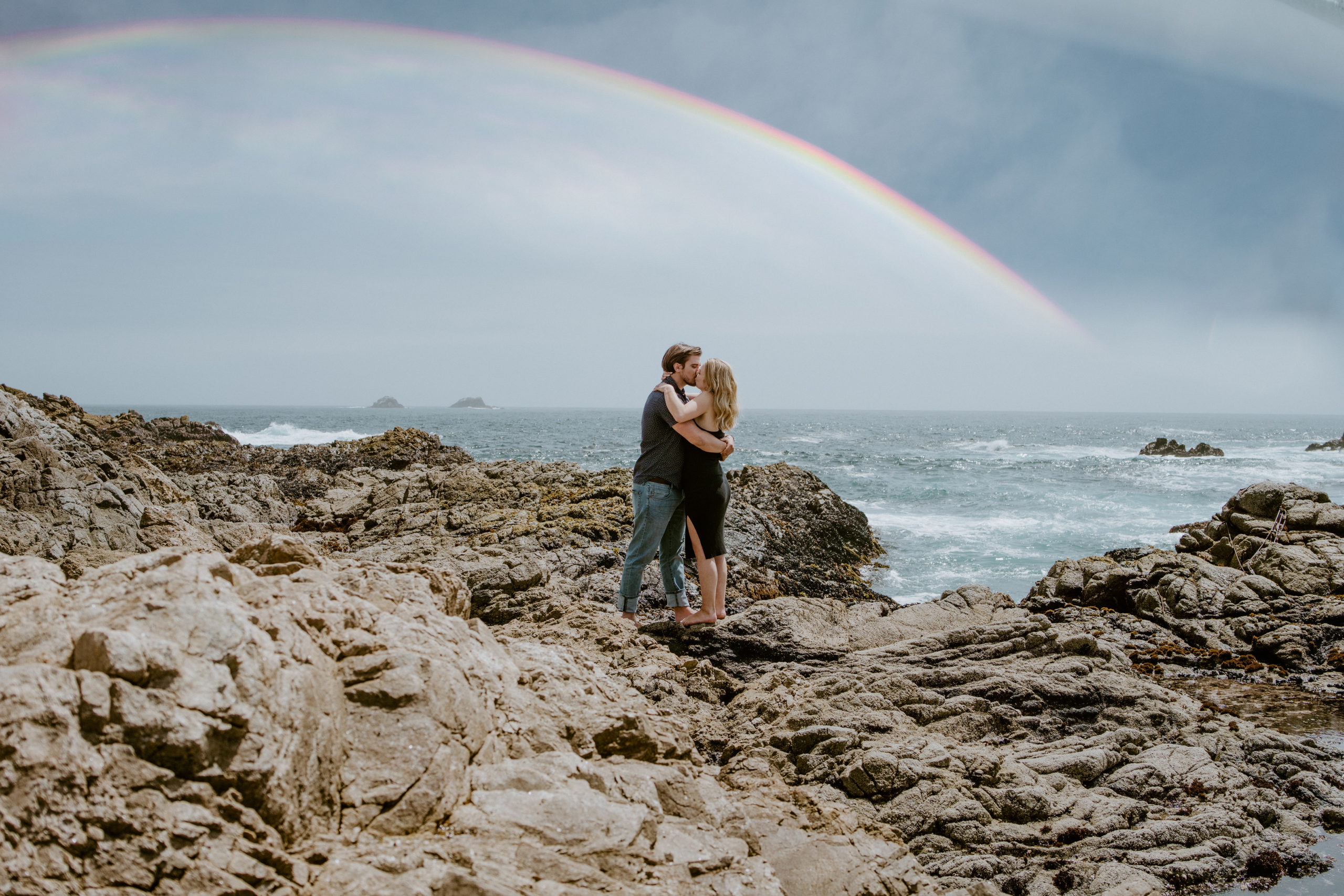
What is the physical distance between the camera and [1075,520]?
22516 mm

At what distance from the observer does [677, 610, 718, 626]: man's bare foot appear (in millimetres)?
6176

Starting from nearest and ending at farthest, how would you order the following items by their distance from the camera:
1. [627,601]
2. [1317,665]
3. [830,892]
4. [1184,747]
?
[830,892], [1184,747], [627,601], [1317,665]

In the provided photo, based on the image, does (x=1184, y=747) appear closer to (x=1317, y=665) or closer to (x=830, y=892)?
(x=830, y=892)

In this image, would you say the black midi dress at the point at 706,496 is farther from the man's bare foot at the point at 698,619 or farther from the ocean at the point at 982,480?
the ocean at the point at 982,480

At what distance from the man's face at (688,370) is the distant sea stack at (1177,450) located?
6439cm

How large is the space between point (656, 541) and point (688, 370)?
145 centimetres

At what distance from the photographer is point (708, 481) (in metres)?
6.20

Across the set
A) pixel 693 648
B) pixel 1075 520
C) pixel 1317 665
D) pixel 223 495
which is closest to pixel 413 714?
pixel 693 648

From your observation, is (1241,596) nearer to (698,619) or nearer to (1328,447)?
(698,619)

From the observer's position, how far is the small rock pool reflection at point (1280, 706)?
5816 mm

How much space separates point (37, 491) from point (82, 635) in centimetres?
649

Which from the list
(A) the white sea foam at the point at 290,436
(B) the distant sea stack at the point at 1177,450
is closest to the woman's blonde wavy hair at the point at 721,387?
(A) the white sea foam at the point at 290,436

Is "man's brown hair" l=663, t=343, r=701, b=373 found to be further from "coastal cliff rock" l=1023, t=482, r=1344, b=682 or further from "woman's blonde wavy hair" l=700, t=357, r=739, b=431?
"coastal cliff rock" l=1023, t=482, r=1344, b=682

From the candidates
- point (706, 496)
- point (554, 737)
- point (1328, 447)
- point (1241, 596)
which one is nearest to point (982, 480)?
point (1241, 596)
